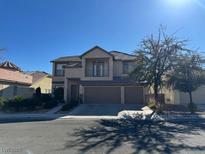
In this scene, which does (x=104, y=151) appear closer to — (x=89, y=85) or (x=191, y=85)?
(x=191, y=85)

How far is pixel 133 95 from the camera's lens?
82.3ft

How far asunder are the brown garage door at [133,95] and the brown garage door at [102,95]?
1032 millimetres

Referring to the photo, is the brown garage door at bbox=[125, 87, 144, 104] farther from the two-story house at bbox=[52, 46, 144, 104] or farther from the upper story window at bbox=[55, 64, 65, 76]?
the upper story window at bbox=[55, 64, 65, 76]

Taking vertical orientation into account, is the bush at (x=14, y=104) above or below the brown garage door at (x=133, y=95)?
below

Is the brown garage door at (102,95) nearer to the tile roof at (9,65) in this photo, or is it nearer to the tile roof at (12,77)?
the tile roof at (12,77)

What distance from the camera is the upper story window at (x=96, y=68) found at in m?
26.2

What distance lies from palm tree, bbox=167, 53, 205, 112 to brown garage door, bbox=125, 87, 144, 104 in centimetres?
622

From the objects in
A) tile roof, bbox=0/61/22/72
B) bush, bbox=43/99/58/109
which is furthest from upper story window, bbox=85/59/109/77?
tile roof, bbox=0/61/22/72

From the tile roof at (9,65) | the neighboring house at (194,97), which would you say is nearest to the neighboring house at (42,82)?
the tile roof at (9,65)

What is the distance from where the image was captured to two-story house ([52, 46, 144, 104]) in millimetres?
25031

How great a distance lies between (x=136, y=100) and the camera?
2502 cm

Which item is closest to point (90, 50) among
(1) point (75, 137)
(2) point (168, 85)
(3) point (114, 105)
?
(3) point (114, 105)

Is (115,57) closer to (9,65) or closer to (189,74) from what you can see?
(189,74)

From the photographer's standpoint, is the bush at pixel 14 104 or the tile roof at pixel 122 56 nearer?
the bush at pixel 14 104
